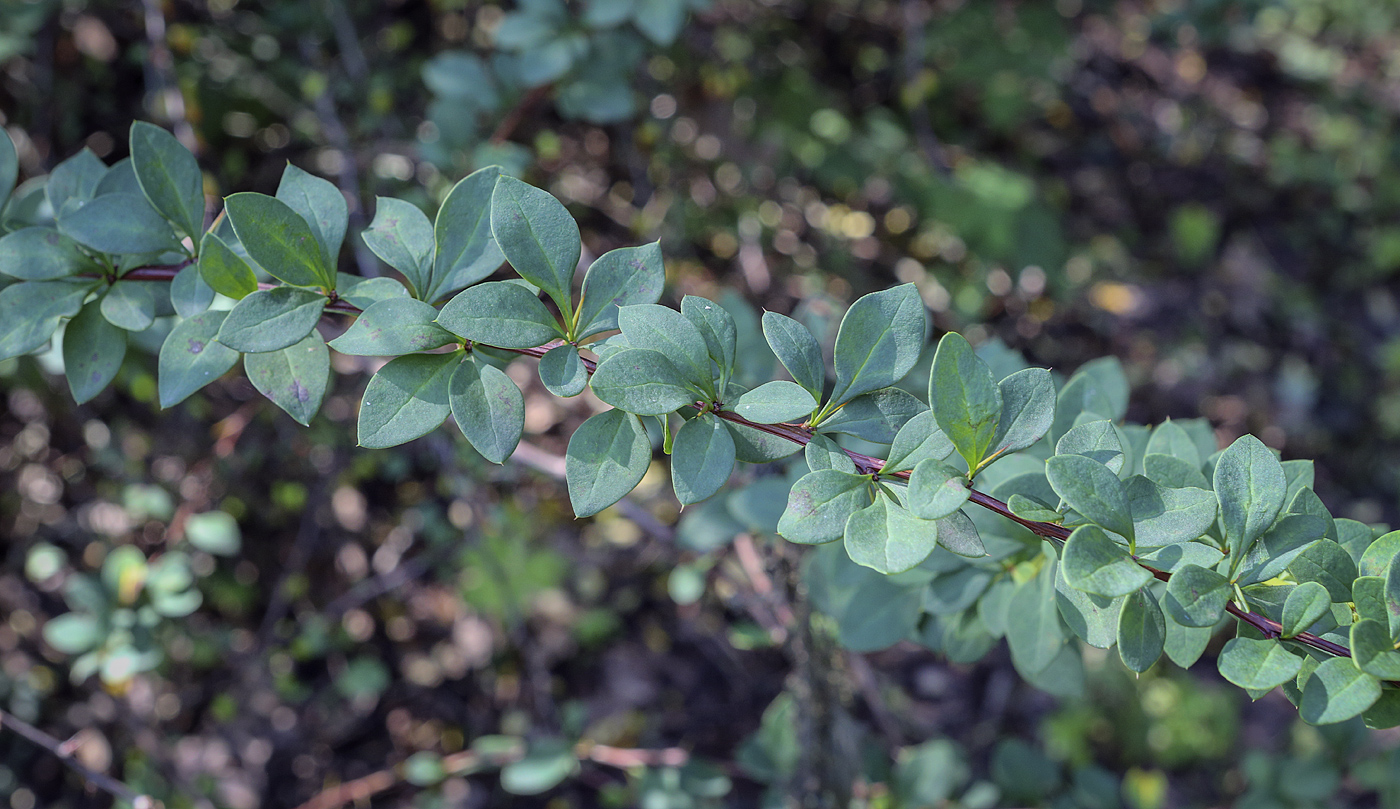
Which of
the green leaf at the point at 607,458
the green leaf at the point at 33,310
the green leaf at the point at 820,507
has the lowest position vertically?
the green leaf at the point at 33,310

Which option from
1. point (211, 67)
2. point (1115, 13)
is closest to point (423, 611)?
point (211, 67)

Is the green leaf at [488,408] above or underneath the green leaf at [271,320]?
underneath

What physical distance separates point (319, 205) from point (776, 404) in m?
0.53

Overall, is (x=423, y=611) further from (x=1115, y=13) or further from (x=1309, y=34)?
(x=1309, y=34)

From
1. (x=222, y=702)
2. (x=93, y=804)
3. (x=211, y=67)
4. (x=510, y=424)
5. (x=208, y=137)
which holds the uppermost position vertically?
(x=510, y=424)

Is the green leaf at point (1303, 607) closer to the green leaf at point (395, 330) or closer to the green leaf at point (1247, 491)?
the green leaf at point (1247, 491)

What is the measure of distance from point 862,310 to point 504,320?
344 mm

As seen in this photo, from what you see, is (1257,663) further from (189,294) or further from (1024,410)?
(189,294)

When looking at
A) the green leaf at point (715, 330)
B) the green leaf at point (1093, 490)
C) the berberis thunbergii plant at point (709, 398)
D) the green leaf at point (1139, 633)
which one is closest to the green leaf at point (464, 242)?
the berberis thunbergii plant at point (709, 398)

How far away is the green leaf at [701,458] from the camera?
738 mm

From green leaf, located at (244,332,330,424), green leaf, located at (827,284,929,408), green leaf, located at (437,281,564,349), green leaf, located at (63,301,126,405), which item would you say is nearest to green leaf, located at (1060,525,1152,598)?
green leaf, located at (827,284,929,408)

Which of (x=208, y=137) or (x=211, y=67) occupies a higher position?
(x=211, y=67)

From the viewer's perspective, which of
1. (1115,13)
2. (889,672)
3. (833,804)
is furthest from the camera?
(1115,13)

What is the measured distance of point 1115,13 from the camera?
3.64m
